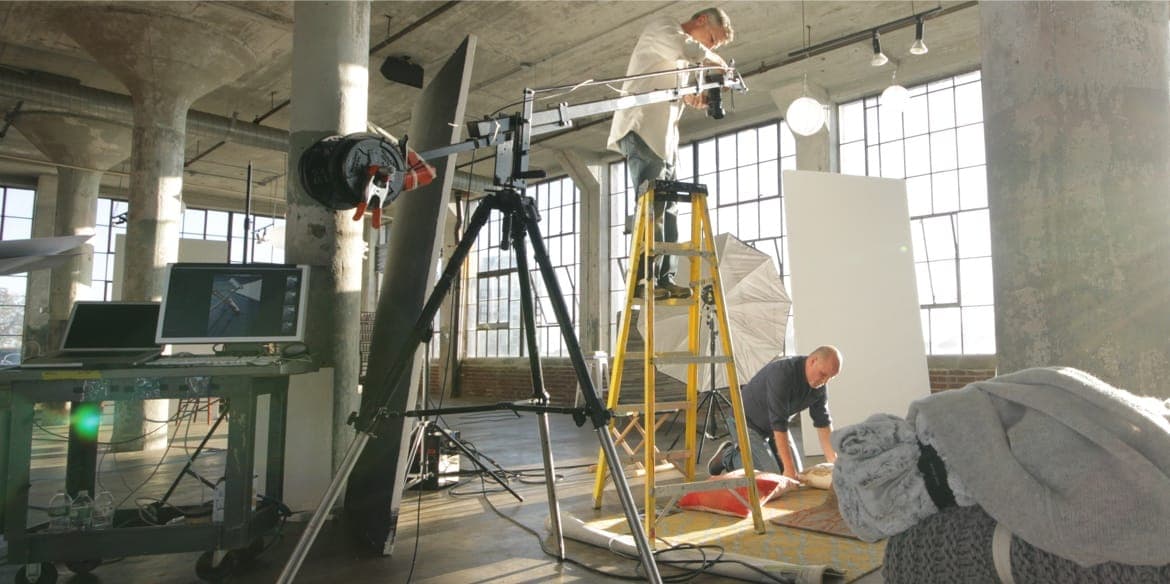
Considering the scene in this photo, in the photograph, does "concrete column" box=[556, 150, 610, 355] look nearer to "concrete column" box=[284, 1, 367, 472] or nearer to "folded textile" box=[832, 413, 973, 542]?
"concrete column" box=[284, 1, 367, 472]

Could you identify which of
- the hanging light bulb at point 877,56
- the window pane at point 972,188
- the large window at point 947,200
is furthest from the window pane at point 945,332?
the hanging light bulb at point 877,56

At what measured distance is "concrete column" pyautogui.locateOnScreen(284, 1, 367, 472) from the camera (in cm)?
374

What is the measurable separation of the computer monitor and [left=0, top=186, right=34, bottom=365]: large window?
45.8ft

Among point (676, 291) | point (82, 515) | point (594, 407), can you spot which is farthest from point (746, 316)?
point (82, 515)

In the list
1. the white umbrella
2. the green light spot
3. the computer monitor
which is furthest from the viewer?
the white umbrella

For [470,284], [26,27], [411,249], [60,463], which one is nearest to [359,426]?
[411,249]

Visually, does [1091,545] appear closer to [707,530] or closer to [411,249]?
[707,530]

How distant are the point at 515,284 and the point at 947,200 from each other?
8.43 meters

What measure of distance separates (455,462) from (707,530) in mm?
2193

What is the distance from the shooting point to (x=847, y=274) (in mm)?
6578

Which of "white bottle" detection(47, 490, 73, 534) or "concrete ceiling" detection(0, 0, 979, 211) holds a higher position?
Answer: "concrete ceiling" detection(0, 0, 979, 211)

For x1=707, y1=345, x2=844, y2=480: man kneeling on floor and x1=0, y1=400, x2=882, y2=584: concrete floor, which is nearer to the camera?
x1=0, y1=400, x2=882, y2=584: concrete floor

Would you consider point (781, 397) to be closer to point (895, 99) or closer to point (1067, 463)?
point (1067, 463)

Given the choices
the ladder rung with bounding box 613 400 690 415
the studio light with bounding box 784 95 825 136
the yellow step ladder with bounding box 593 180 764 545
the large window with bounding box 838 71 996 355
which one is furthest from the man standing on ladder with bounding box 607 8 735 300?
the large window with bounding box 838 71 996 355
